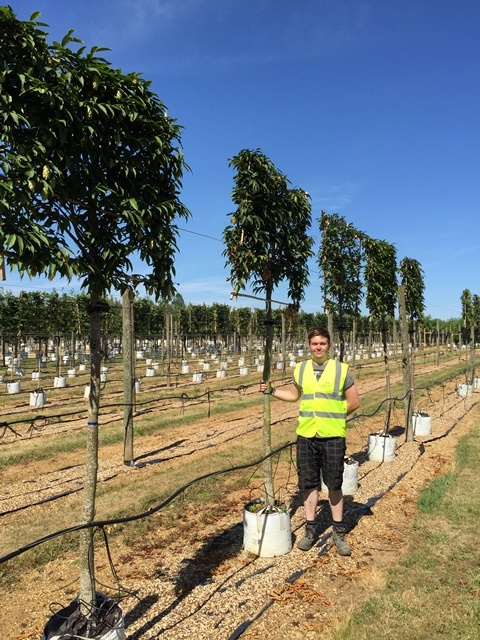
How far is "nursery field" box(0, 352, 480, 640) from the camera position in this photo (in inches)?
166

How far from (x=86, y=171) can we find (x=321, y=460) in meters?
3.86

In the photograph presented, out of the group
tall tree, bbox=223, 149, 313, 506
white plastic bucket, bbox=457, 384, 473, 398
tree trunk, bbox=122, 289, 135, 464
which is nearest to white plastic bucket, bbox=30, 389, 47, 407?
tree trunk, bbox=122, 289, 135, 464

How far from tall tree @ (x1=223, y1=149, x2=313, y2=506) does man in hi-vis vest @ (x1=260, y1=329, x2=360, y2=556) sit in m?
0.48

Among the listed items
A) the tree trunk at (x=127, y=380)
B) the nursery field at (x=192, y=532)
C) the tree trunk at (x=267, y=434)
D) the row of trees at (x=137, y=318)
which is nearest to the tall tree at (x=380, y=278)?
the row of trees at (x=137, y=318)

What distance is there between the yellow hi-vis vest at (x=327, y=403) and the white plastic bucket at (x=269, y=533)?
107 centimetres

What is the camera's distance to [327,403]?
5051 millimetres

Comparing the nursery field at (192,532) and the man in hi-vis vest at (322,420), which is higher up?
the man in hi-vis vest at (322,420)

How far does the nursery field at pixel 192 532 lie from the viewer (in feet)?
13.9

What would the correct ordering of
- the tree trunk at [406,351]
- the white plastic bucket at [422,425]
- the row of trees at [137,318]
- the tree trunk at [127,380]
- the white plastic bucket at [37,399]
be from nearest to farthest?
the tree trunk at [127,380]
the tree trunk at [406,351]
the white plastic bucket at [422,425]
the white plastic bucket at [37,399]
the row of trees at [137,318]

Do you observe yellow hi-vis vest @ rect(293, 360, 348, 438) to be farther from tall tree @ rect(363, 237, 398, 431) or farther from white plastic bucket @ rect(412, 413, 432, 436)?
white plastic bucket @ rect(412, 413, 432, 436)

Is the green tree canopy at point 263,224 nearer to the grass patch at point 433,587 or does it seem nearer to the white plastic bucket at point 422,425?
the grass patch at point 433,587

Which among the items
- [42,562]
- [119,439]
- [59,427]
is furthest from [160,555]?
[59,427]

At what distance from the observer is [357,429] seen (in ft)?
44.8

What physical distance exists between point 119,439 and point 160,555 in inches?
304
